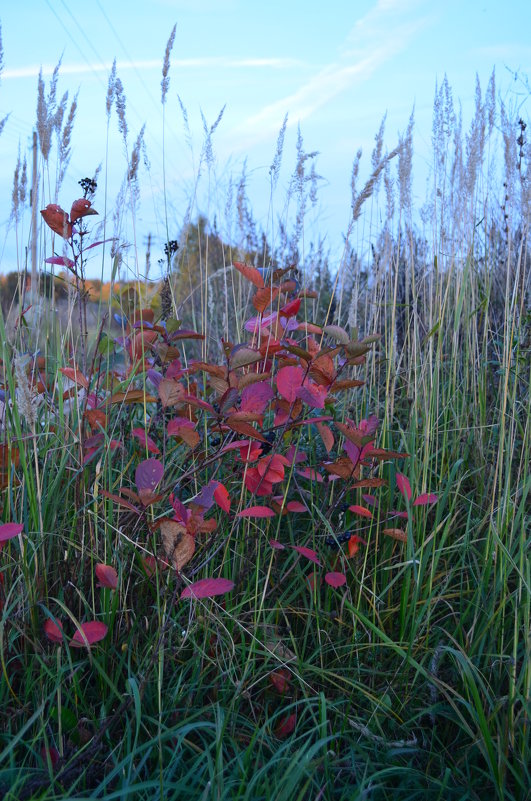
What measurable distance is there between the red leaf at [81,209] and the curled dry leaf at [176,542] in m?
0.72

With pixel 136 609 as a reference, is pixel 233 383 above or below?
above

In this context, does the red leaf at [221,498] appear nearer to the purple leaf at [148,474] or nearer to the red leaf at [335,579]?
the purple leaf at [148,474]

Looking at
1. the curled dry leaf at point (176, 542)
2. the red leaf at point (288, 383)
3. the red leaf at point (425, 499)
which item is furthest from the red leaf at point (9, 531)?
the red leaf at point (425, 499)

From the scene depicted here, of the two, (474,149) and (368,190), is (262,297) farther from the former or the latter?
(474,149)

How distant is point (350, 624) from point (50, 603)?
2.27 feet

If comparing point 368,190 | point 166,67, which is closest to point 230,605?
point 368,190

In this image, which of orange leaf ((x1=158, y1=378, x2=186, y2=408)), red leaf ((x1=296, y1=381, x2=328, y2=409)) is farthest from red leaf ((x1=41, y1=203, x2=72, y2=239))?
red leaf ((x1=296, y1=381, x2=328, y2=409))

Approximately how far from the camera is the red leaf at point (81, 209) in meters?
1.44

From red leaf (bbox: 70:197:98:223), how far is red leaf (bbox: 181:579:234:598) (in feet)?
2.75

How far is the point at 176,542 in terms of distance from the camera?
1.27m

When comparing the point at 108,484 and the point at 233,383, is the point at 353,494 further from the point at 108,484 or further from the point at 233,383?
the point at 108,484

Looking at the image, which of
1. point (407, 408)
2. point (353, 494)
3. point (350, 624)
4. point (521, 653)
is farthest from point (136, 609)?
point (407, 408)

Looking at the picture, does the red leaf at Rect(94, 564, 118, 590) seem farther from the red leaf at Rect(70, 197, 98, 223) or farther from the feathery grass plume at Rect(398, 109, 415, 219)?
the feathery grass plume at Rect(398, 109, 415, 219)

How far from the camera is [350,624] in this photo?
5.05 ft
